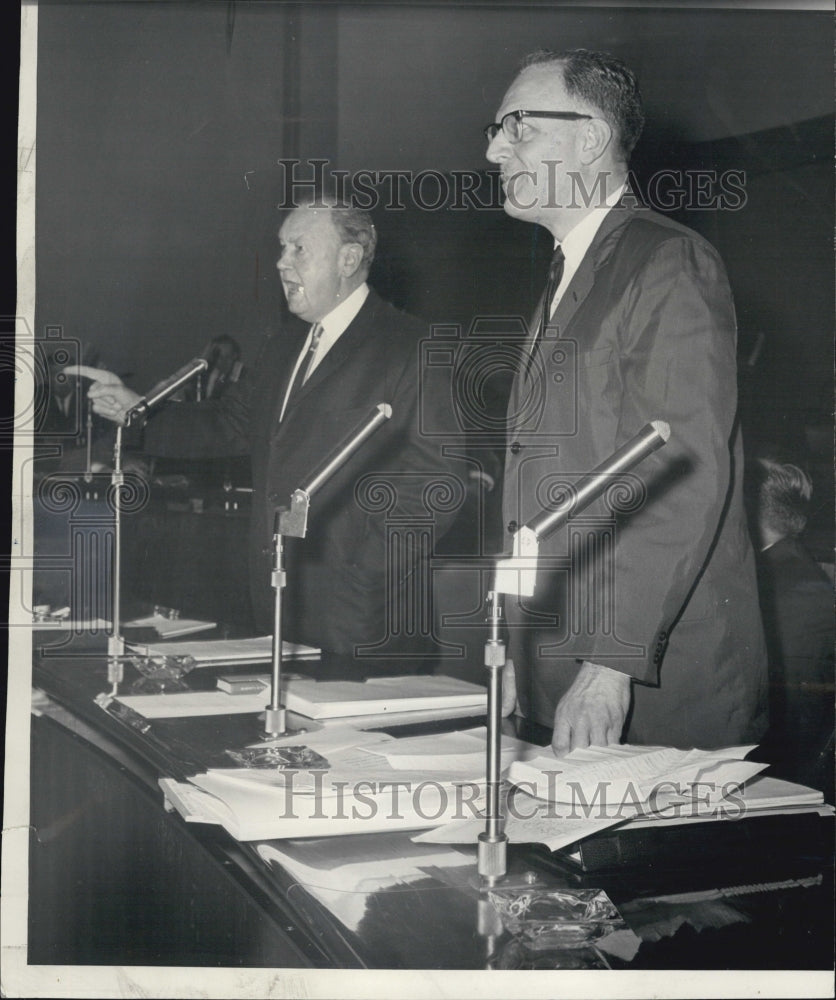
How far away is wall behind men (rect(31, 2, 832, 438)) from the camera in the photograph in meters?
2.06

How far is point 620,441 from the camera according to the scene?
6.29 ft

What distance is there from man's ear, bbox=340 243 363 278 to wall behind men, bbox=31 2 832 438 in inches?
3.8

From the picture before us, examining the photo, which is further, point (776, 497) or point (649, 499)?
point (776, 497)

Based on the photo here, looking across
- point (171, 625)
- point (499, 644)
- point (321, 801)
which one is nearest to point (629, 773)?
point (499, 644)

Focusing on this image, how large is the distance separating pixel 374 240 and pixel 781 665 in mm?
1272

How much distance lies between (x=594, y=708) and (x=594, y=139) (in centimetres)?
112

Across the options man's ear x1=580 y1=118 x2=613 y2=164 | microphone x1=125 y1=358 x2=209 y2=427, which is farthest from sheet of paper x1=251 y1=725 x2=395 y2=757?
man's ear x1=580 y1=118 x2=613 y2=164

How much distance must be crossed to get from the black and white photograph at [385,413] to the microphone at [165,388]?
12 mm

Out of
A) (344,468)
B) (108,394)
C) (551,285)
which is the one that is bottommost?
(344,468)

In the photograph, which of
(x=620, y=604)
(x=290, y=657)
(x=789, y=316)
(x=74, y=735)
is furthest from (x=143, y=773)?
(x=789, y=316)

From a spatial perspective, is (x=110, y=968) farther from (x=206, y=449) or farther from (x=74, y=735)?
(x=206, y=449)

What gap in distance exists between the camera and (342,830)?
3.71ft

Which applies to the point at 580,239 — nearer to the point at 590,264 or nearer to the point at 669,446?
the point at 590,264

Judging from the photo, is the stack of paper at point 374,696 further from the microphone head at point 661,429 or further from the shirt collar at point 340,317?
the shirt collar at point 340,317
